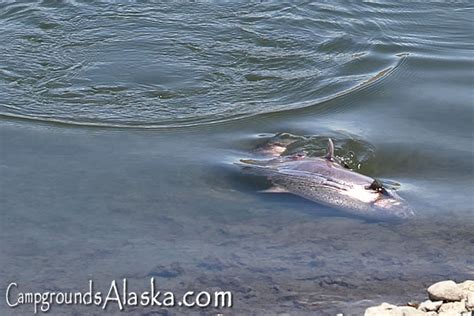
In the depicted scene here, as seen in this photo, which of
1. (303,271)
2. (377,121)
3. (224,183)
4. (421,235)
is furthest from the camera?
(377,121)

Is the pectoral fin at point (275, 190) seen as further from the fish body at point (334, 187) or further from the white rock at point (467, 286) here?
the white rock at point (467, 286)

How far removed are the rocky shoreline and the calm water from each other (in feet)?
1.08

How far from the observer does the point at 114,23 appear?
36.8 feet

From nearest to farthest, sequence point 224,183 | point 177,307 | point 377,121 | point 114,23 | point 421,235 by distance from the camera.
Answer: point 177,307 < point 421,235 < point 224,183 < point 377,121 < point 114,23

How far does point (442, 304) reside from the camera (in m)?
5.64

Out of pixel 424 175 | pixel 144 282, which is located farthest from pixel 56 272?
pixel 424 175

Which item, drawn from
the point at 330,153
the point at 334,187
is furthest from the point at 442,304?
the point at 330,153

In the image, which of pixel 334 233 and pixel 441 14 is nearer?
pixel 334 233

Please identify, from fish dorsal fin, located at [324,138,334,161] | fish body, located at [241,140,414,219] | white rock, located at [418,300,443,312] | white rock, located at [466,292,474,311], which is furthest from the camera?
fish dorsal fin, located at [324,138,334,161]

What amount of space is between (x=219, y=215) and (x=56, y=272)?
4.56ft

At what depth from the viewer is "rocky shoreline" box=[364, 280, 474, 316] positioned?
5.46m

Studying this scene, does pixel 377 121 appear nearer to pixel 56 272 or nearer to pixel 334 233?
pixel 334 233

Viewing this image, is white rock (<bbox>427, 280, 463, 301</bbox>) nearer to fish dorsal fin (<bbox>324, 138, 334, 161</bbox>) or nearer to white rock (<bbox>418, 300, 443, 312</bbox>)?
white rock (<bbox>418, 300, 443, 312</bbox>)

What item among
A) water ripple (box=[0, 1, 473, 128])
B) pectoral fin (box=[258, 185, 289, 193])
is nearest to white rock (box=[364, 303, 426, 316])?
pectoral fin (box=[258, 185, 289, 193])
